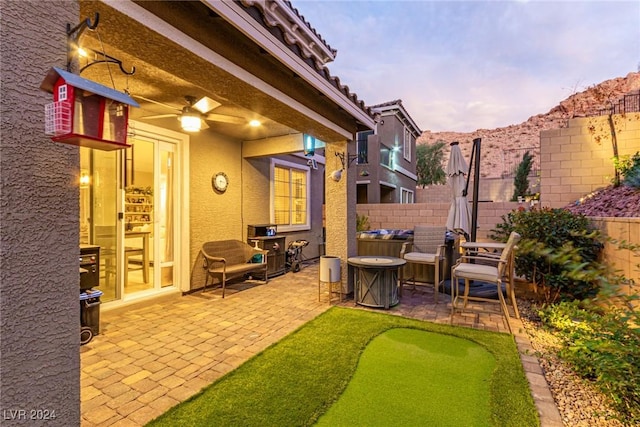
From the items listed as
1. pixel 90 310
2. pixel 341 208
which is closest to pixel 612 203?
pixel 341 208

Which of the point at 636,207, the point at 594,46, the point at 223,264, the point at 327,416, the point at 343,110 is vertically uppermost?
the point at 594,46

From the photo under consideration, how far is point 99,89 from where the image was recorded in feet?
4.27

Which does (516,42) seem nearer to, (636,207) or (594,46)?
(594,46)

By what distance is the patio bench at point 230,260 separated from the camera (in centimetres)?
531

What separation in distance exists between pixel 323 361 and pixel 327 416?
0.75 meters

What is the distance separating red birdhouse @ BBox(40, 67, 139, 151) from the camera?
4.06ft

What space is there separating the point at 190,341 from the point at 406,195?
14.6 m

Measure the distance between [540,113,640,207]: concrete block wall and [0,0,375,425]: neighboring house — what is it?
4.99 meters

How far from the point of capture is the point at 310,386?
2445 millimetres

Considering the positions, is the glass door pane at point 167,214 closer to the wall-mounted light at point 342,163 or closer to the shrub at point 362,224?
the wall-mounted light at point 342,163

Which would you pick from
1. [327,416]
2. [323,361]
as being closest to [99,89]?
[327,416]

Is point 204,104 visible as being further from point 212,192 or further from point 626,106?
point 626,106

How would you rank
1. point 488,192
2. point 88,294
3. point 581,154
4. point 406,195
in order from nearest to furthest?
1. point 88,294
2. point 581,154
3. point 406,195
4. point 488,192

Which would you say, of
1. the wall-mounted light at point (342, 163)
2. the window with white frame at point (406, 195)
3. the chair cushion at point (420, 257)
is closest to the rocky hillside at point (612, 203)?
the chair cushion at point (420, 257)
